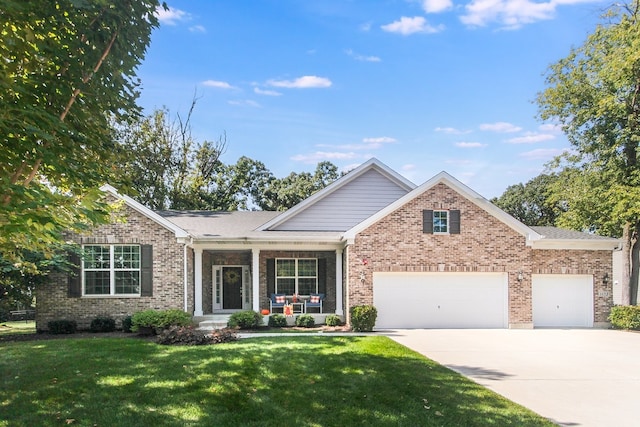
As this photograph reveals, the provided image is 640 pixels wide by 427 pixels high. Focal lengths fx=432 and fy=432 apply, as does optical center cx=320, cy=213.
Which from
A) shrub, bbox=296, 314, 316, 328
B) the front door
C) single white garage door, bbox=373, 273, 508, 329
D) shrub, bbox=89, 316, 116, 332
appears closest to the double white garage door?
single white garage door, bbox=373, 273, 508, 329

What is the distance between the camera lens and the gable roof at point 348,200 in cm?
1789

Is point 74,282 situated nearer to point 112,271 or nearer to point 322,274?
→ point 112,271

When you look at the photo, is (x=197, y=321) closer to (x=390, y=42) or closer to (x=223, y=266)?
(x=223, y=266)

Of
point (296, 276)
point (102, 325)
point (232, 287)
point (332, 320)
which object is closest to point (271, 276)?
point (296, 276)

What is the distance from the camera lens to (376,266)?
15438 millimetres

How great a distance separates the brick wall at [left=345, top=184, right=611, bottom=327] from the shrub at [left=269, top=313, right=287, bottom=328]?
7.95 feet

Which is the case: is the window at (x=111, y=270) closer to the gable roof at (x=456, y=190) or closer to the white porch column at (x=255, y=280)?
the white porch column at (x=255, y=280)

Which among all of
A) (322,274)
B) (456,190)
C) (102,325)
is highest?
(456,190)

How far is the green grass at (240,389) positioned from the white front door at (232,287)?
7900mm

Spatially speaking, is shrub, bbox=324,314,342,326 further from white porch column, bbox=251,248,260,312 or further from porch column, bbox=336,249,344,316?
white porch column, bbox=251,248,260,312

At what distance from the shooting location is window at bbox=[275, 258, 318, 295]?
1727 centimetres

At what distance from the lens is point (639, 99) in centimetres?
1783

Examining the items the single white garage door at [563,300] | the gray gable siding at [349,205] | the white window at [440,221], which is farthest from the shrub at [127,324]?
the single white garage door at [563,300]

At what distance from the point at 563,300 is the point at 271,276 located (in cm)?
1133
